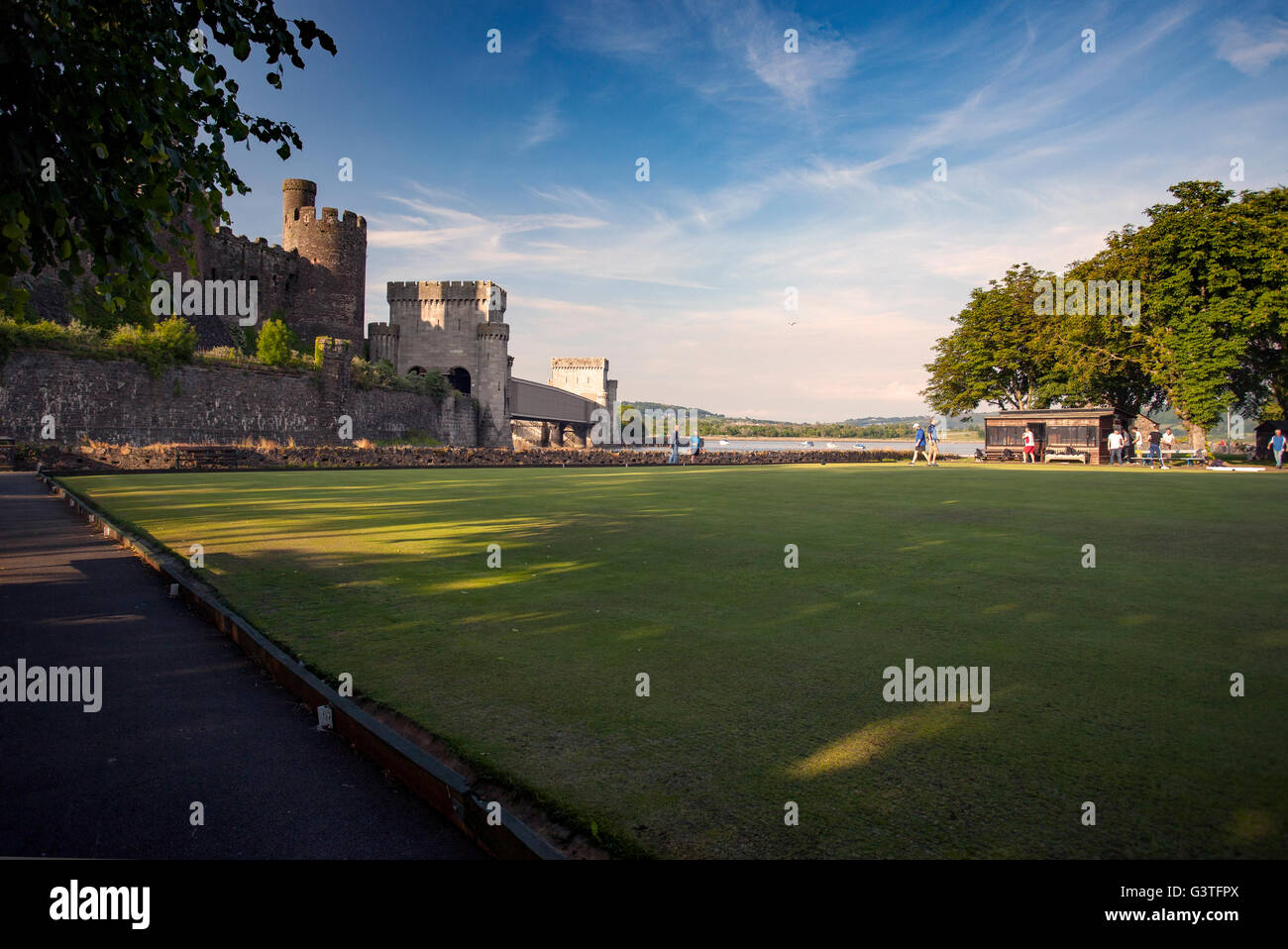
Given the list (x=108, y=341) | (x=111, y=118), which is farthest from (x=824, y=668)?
(x=108, y=341)

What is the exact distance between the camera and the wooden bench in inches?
1091

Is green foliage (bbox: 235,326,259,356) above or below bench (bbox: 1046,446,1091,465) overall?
above

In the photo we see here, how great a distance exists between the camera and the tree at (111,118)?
5.10 meters

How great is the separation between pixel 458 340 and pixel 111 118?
6131cm

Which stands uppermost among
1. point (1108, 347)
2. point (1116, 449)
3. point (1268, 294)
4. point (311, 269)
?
point (311, 269)

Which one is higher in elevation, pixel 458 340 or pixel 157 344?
pixel 458 340

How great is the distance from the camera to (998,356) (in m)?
53.2

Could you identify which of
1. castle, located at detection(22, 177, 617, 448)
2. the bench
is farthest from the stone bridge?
the bench

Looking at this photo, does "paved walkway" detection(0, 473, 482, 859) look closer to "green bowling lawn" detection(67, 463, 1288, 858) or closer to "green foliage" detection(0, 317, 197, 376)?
"green bowling lawn" detection(67, 463, 1288, 858)

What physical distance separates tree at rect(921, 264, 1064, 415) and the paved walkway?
56767 millimetres

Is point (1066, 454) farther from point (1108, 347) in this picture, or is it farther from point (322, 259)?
point (322, 259)
